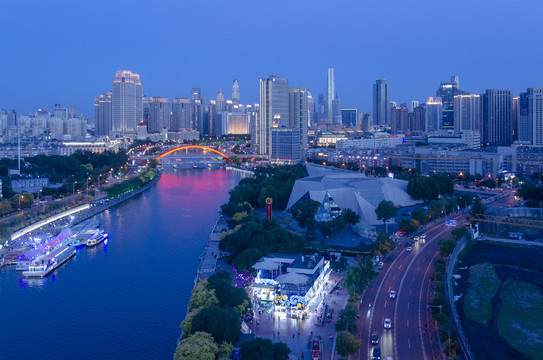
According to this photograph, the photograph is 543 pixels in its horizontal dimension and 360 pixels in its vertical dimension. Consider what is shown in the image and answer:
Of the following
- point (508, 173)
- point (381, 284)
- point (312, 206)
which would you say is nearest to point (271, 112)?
point (508, 173)

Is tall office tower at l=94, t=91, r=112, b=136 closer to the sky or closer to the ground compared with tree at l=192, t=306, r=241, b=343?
closer to the sky

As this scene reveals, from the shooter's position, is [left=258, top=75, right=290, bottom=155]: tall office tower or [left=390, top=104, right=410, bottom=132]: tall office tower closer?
[left=258, top=75, right=290, bottom=155]: tall office tower

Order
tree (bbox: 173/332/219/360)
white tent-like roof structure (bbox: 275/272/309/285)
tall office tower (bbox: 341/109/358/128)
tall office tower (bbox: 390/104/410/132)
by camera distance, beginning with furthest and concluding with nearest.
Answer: tall office tower (bbox: 341/109/358/128)
tall office tower (bbox: 390/104/410/132)
white tent-like roof structure (bbox: 275/272/309/285)
tree (bbox: 173/332/219/360)

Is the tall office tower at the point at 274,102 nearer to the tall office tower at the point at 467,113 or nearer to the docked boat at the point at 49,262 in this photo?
the tall office tower at the point at 467,113

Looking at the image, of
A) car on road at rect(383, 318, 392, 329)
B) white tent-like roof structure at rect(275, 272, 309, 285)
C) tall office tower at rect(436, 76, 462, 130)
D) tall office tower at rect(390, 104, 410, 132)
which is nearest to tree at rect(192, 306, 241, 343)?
white tent-like roof structure at rect(275, 272, 309, 285)

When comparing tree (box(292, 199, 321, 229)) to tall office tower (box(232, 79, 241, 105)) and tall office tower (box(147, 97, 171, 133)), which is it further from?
tall office tower (box(232, 79, 241, 105))

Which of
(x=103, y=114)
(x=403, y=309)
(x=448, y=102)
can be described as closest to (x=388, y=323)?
(x=403, y=309)

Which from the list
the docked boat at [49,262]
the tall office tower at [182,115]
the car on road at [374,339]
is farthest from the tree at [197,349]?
the tall office tower at [182,115]
